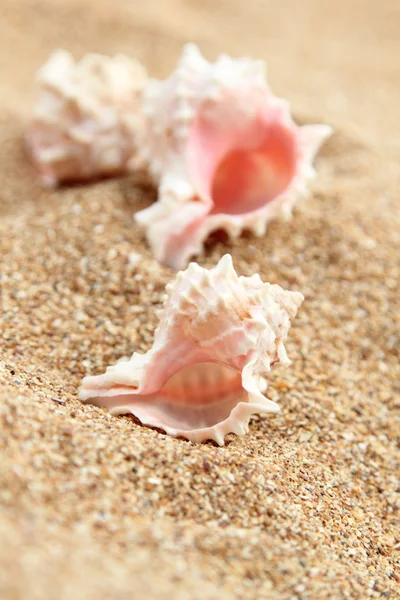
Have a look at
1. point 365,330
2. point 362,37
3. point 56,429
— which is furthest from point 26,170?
point 362,37

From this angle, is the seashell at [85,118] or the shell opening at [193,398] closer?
the shell opening at [193,398]

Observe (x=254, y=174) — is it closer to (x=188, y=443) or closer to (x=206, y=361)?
(x=206, y=361)

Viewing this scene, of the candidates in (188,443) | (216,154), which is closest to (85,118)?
(216,154)

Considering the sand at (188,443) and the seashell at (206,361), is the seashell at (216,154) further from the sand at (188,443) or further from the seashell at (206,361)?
the seashell at (206,361)

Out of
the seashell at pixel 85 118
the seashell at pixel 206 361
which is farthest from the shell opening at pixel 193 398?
the seashell at pixel 85 118

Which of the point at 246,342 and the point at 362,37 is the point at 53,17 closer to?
the point at 362,37
